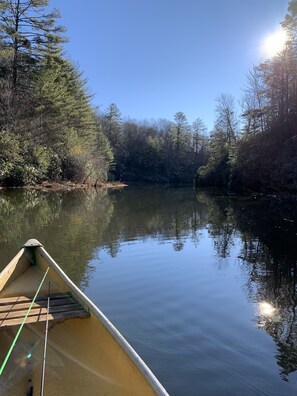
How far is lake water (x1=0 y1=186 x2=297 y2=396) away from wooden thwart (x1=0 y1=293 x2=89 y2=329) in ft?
3.17

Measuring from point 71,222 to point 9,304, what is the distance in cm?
1014

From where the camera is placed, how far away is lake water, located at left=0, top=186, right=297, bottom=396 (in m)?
3.87

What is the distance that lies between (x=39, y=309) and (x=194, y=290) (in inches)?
132

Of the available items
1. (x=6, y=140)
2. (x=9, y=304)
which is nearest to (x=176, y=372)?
(x=9, y=304)

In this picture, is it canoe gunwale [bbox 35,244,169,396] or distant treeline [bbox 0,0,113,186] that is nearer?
canoe gunwale [bbox 35,244,169,396]

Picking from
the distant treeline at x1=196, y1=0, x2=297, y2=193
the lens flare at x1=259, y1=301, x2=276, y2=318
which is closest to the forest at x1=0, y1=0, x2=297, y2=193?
the distant treeline at x1=196, y1=0, x2=297, y2=193

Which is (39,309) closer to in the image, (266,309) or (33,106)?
(266,309)

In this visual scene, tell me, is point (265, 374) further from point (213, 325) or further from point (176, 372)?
point (213, 325)

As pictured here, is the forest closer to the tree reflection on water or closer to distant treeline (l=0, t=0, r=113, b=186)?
distant treeline (l=0, t=0, r=113, b=186)

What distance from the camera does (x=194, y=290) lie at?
654 cm

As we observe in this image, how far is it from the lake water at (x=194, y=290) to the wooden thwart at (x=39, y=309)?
3.17 ft

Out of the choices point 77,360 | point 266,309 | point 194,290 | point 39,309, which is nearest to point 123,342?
point 77,360

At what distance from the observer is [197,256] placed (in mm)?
9266

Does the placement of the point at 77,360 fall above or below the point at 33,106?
below
